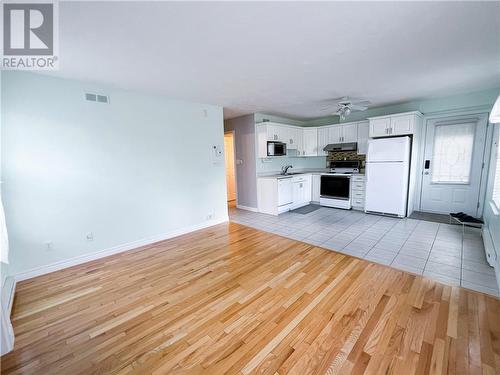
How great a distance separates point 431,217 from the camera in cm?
468

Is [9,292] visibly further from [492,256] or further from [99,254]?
[492,256]

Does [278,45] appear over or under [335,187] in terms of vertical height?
over

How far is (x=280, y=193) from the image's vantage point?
525cm

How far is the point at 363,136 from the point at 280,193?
8.44 ft

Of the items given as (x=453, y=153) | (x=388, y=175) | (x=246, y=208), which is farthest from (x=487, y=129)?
(x=246, y=208)

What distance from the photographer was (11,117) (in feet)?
8.26

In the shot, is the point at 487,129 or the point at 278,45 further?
the point at 487,129

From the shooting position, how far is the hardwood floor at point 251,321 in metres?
1.52

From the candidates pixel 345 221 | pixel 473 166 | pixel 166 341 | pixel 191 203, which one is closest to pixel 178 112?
pixel 191 203

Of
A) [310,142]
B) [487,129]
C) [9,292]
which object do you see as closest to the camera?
[9,292]

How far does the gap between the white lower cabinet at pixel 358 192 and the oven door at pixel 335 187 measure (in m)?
0.11

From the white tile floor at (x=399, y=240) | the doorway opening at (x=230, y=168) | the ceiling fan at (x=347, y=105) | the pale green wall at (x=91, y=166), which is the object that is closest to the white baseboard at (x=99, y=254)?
the pale green wall at (x=91, y=166)

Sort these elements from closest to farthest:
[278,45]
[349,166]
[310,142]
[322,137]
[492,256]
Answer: [278,45], [492,256], [349,166], [322,137], [310,142]

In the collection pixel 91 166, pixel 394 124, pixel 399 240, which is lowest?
pixel 399 240
